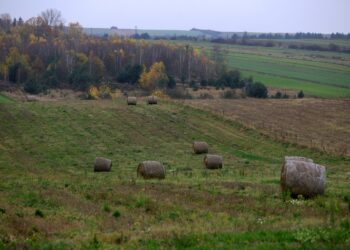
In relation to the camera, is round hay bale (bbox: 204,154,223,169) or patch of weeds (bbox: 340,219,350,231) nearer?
patch of weeds (bbox: 340,219,350,231)

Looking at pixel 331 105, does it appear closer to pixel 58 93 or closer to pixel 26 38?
pixel 58 93

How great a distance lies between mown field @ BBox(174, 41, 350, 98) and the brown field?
14358mm

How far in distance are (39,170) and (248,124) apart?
72.0 ft

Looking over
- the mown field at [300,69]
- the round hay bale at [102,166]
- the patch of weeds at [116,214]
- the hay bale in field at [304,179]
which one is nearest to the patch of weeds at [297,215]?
the hay bale in field at [304,179]

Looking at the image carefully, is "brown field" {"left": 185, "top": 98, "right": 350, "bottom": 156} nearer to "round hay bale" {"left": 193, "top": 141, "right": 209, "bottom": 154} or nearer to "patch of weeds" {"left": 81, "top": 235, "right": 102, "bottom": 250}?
"round hay bale" {"left": 193, "top": 141, "right": 209, "bottom": 154}

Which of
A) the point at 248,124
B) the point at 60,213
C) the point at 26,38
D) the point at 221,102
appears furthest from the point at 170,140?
the point at 26,38

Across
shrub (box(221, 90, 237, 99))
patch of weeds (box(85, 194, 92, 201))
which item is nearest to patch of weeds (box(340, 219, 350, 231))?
patch of weeds (box(85, 194, 92, 201))

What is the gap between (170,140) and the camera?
37.7 m

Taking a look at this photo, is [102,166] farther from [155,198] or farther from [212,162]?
[155,198]

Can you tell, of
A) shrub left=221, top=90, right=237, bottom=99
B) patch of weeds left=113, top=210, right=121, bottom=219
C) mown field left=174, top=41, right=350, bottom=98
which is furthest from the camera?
mown field left=174, top=41, right=350, bottom=98

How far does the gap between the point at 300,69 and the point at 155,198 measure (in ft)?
279

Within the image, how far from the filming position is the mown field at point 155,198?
11.0 metres

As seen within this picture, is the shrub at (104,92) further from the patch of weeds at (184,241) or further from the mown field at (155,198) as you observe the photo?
the patch of weeds at (184,241)

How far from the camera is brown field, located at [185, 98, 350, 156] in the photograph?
37.8 metres
